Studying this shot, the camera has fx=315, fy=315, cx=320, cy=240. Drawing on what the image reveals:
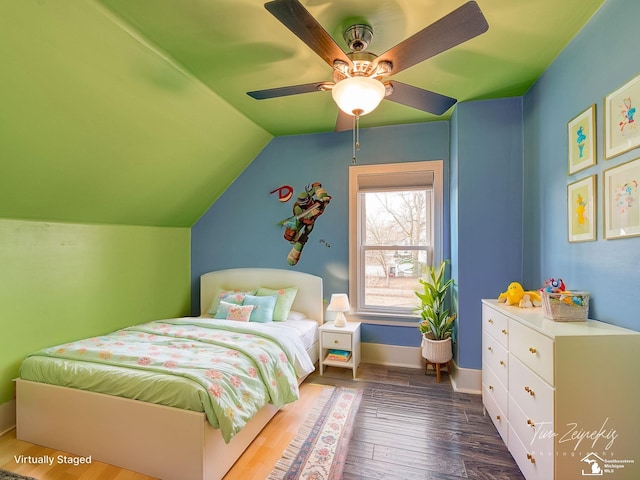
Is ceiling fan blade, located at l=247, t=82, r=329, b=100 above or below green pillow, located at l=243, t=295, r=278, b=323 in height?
above

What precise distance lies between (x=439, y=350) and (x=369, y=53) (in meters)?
2.61

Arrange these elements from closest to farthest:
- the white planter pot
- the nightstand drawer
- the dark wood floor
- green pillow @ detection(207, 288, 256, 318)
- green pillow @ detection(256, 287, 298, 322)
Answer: the dark wood floor, the white planter pot, the nightstand drawer, green pillow @ detection(256, 287, 298, 322), green pillow @ detection(207, 288, 256, 318)

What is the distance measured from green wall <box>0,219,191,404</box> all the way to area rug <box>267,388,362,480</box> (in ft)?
7.23

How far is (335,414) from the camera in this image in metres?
2.58

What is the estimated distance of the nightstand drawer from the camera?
3256 mm

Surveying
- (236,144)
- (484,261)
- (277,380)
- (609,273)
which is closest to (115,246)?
(236,144)

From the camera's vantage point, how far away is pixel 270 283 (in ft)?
12.8

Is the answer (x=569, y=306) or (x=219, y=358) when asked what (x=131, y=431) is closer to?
(x=219, y=358)

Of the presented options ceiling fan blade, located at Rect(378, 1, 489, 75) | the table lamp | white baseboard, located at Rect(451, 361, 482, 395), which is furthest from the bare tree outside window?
ceiling fan blade, located at Rect(378, 1, 489, 75)

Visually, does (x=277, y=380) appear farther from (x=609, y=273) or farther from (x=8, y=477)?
(x=609, y=273)

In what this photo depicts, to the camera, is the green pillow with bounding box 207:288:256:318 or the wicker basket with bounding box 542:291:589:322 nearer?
the wicker basket with bounding box 542:291:589:322

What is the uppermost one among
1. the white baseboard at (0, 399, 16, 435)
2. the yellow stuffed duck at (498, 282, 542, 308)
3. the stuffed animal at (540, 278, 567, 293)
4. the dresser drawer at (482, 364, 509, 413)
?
the stuffed animal at (540, 278, 567, 293)

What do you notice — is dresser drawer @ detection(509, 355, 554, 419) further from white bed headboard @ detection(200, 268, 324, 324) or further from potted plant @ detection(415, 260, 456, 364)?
white bed headboard @ detection(200, 268, 324, 324)

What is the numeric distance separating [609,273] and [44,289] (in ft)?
13.1
